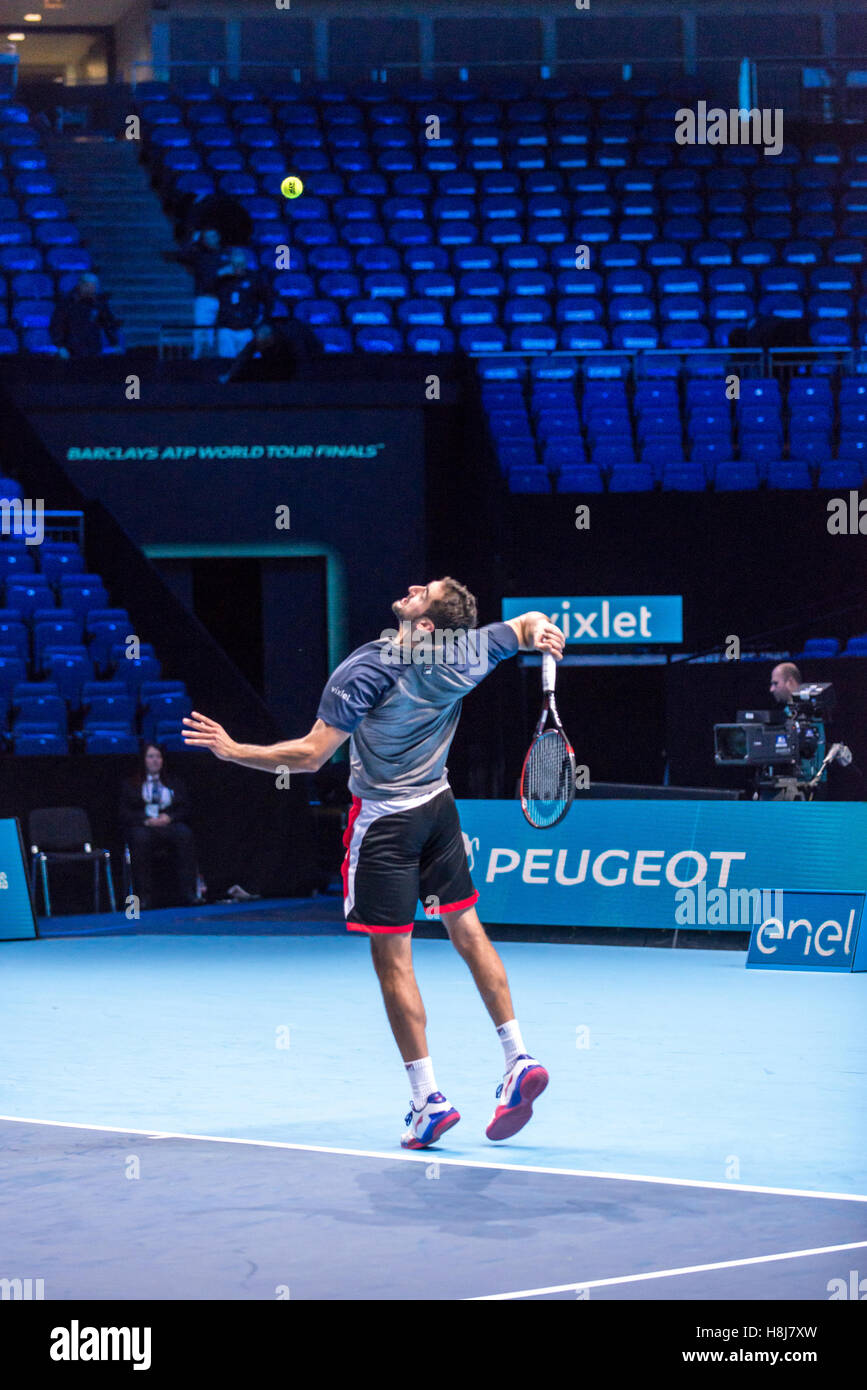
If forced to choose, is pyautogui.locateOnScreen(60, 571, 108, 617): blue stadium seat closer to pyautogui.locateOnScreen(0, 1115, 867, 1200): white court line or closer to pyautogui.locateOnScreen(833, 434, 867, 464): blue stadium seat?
pyautogui.locateOnScreen(833, 434, 867, 464): blue stadium seat

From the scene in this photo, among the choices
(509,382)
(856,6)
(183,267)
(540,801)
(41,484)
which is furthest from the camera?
(856,6)

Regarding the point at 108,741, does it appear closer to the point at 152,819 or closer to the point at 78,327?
the point at 152,819

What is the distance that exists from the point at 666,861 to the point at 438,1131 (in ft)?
21.9

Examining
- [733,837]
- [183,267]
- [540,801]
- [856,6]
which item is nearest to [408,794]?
[540,801]

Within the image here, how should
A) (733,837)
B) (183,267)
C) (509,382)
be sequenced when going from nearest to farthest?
1. (733,837)
2. (509,382)
3. (183,267)

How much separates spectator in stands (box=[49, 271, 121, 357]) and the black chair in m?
6.60

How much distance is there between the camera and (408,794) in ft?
21.3

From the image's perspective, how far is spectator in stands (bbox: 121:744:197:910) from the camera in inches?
632

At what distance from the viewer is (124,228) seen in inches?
1002

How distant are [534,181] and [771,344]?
5.50 metres

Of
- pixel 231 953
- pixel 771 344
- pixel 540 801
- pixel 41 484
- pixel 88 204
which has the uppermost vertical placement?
pixel 88 204

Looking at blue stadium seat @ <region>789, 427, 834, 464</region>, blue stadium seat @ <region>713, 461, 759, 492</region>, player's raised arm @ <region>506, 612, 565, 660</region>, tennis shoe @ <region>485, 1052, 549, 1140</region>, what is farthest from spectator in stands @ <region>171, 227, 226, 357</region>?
tennis shoe @ <region>485, 1052, 549, 1140</region>
